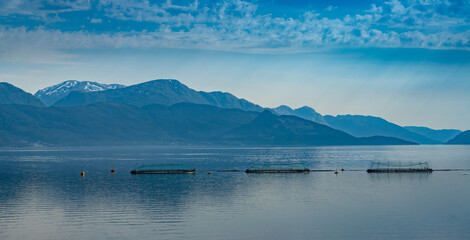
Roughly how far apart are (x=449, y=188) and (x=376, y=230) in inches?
2224

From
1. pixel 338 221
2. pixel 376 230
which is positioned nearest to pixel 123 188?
pixel 338 221

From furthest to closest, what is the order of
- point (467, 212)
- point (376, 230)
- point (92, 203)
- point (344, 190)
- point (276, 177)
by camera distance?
point (276, 177), point (344, 190), point (92, 203), point (467, 212), point (376, 230)

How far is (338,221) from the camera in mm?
71375

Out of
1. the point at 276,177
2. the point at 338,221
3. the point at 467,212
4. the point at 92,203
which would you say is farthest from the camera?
the point at 276,177

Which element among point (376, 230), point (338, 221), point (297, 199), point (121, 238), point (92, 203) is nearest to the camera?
point (121, 238)

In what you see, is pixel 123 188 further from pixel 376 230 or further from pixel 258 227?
pixel 376 230

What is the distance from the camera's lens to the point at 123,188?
113 m

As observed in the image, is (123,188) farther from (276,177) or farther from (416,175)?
(416,175)

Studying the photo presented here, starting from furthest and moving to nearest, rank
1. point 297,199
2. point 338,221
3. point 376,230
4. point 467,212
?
point 297,199, point 467,212, point 338,221, point 376,230

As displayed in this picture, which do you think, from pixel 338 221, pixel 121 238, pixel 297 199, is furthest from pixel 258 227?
pixel 297 199

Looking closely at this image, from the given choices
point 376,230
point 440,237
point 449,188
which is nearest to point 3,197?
point 376,230

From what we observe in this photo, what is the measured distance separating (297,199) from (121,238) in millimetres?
41608

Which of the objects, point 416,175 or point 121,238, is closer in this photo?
point 121,238

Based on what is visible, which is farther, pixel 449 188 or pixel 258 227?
pixel 449 188
